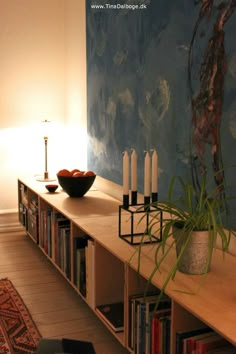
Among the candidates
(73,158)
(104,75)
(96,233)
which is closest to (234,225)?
(96,233)

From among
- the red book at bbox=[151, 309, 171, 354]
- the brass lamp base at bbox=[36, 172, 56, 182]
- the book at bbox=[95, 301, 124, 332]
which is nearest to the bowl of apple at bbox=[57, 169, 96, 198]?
the brass lamp base at bbox=[36, 172, 56, 182]

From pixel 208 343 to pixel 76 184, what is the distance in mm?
1821

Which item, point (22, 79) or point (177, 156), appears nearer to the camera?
point (177, 156)

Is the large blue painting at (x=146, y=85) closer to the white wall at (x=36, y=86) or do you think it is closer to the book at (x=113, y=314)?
the white wall at (x=36, y=86)

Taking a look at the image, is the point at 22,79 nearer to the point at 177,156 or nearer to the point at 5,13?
the point at 5,13

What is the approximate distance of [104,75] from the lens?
3602 millimetres

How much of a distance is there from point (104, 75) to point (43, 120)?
1.03 metres

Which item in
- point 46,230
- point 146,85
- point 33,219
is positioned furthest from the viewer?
point 33,219

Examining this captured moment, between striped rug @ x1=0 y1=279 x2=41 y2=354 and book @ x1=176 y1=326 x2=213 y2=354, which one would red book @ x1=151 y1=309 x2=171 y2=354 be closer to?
book @ x1=176 y1=326 x2=213 y2=354

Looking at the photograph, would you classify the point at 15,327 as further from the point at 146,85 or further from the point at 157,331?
the point at 146,85

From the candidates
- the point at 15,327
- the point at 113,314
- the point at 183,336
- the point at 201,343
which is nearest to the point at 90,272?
the point at 113,314

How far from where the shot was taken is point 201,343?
1.67 m

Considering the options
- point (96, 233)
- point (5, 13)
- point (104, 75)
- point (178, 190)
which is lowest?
point (96, 233)

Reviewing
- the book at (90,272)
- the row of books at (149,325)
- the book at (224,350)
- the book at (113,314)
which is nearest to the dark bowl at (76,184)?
the book at (90,272)
